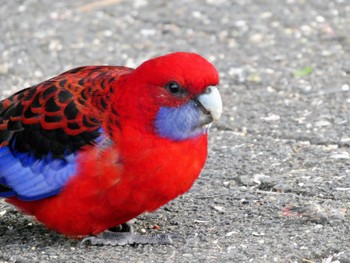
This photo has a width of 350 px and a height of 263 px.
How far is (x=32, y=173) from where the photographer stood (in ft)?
13.6

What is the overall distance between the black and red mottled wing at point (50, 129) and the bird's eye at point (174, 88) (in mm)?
289

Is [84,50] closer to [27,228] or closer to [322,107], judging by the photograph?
[322,107]

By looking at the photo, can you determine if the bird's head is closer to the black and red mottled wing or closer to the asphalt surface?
the black and red mottled wing

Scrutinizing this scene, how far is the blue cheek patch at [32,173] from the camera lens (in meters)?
4.00

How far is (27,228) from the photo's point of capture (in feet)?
14.6

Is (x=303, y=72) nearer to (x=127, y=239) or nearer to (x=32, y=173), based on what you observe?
(x=127, y=239)

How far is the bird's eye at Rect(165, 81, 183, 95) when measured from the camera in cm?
392

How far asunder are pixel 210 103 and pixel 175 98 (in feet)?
0.52

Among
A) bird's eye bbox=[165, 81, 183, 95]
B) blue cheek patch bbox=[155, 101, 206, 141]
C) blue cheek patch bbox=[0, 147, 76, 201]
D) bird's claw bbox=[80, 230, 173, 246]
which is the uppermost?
bird's eye bbox=[165, 81, 183, 95]

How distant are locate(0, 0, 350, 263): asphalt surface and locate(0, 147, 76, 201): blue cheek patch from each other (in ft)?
0.90

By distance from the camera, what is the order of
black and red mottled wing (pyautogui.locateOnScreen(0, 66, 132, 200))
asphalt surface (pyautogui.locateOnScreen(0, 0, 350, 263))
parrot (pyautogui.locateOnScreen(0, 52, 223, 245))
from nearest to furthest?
parrot (pyautogui.locateOnScreen(0, 52, 223, 245)), black and red mottled wing (pyautogui.locateOnScreen(0, 66, 132, 200)), asphalt surface (pyautogui.locateOnScreen(0, 0, 350, 263))

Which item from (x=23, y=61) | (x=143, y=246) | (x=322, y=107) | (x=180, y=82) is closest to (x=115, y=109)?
(x=180, y=82)

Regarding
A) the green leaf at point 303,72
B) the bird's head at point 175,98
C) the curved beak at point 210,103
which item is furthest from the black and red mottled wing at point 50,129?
the green leaf at point 303,72

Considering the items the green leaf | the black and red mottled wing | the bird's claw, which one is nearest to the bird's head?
the black and red mottled wing
